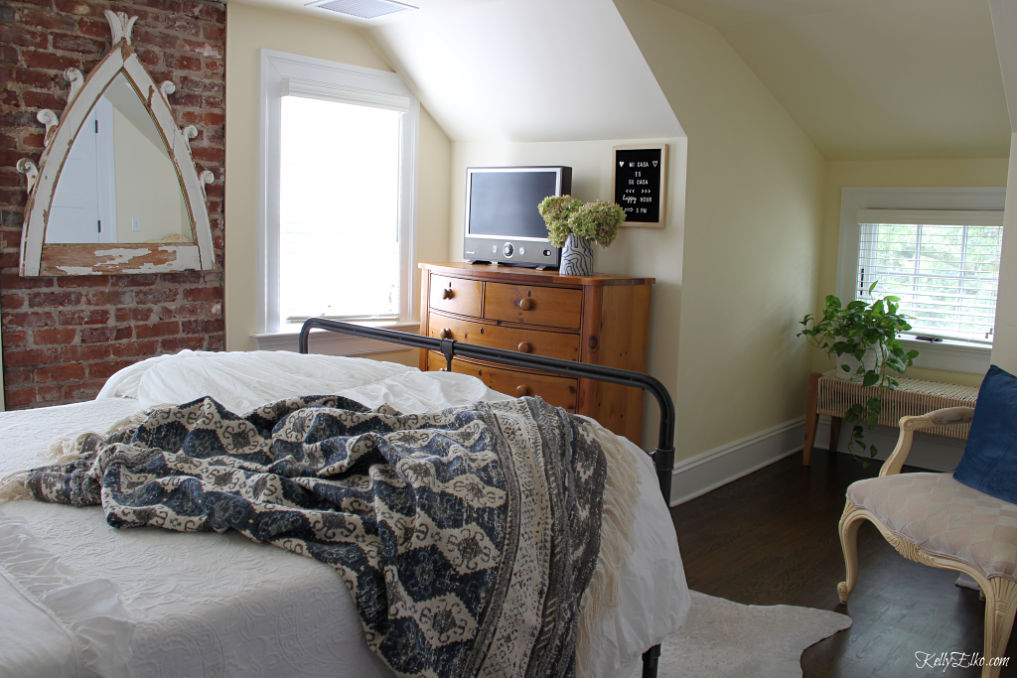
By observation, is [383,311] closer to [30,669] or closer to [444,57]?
[444,57]

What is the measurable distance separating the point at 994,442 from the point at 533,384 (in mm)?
1776

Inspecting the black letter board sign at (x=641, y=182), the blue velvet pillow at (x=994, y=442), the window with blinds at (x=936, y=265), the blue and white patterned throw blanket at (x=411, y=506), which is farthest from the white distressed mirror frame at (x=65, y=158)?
the window with blinds at (x=936, y=265)

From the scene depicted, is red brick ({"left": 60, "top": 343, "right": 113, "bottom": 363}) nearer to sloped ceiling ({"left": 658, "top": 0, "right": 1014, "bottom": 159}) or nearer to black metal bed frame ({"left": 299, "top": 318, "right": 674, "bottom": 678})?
black metal bed frame ({"left": 299, "top": 318, "right": 674, "bottom": 678})

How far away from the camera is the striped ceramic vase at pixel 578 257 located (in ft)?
12.0

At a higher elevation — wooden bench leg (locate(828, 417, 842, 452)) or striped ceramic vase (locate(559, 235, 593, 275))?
striped ceramic vase (locate(559, 235, 593, 275))

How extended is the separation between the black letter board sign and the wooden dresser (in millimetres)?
304

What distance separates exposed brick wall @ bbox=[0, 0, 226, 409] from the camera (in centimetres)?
315

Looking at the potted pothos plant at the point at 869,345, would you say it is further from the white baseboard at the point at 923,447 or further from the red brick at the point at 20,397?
the red brick at the point at 20,397

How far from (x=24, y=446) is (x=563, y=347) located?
2136 mm

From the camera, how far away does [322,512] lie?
58.8 inches

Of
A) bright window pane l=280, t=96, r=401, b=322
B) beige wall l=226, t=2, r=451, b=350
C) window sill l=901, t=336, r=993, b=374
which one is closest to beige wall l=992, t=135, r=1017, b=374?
window sill l=901, t=336, r=993, b=374

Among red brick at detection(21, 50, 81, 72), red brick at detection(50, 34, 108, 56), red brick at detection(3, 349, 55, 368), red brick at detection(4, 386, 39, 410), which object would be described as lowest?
red brick at detection(4, 386, 39, 410)

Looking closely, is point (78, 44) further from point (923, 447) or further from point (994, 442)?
point (923, 447)

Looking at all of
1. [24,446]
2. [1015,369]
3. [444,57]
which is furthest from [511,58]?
[24,446]
